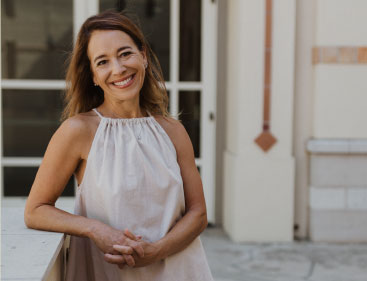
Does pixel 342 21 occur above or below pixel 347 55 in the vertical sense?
above

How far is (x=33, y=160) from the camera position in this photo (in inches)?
211

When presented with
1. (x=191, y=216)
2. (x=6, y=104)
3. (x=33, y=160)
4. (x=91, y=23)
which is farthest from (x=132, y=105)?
(x=6, y=104)

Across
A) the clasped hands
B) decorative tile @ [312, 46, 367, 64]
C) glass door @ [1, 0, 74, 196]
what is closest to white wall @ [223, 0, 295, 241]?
decorative tile @ [312, 46, 367, 64]

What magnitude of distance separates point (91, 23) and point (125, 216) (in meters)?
0.64

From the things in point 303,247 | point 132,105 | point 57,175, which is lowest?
point 303,247

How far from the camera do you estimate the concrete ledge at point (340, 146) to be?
188 inches

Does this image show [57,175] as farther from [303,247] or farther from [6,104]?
[6,104]

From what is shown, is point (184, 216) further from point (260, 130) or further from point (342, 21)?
point (342, 21)

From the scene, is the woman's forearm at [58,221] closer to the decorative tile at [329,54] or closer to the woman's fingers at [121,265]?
the woman's fingers at [121,265]

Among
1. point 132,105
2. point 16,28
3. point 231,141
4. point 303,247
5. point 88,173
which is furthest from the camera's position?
point 16,28

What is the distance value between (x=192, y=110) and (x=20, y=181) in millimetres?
2086

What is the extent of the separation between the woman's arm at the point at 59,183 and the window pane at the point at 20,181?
389 cm

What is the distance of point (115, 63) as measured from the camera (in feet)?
5.67

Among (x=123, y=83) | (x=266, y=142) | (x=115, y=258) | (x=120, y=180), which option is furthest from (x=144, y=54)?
(x=266, y=142)
